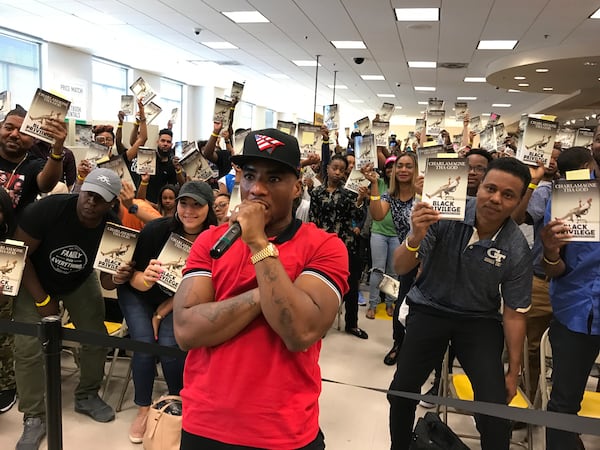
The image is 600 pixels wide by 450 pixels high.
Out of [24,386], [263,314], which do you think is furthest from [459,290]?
[24,386]

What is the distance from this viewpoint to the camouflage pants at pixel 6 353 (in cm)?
263

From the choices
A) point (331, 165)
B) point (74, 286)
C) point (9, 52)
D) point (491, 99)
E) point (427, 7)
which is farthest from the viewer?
point (491, 99)

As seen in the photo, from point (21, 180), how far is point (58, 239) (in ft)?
1.50

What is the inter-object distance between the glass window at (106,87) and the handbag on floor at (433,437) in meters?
10.9

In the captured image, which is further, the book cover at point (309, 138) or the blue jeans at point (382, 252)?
the blue jeans at point (382, 252)

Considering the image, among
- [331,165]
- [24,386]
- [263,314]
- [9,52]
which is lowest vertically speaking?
[24,386]

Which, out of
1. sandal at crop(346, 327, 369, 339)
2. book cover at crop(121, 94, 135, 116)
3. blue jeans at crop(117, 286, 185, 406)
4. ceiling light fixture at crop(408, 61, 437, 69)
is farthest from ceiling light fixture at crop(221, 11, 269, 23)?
blue jeans at crop(117, 286, 185, 406)

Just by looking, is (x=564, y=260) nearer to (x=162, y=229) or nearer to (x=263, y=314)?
(x=263, y=314)

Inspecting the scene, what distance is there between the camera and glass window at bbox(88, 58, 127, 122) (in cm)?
1166

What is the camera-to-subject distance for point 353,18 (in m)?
7.26

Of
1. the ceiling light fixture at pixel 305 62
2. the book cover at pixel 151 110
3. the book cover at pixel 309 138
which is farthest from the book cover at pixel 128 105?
the ceiling light fixture at pixel 305 62

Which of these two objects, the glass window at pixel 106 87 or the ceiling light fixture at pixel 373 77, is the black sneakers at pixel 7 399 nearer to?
the glass window at pixel 106 87

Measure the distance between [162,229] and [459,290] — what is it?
1.58 m

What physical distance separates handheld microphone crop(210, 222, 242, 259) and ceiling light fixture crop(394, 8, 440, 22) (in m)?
6.42
